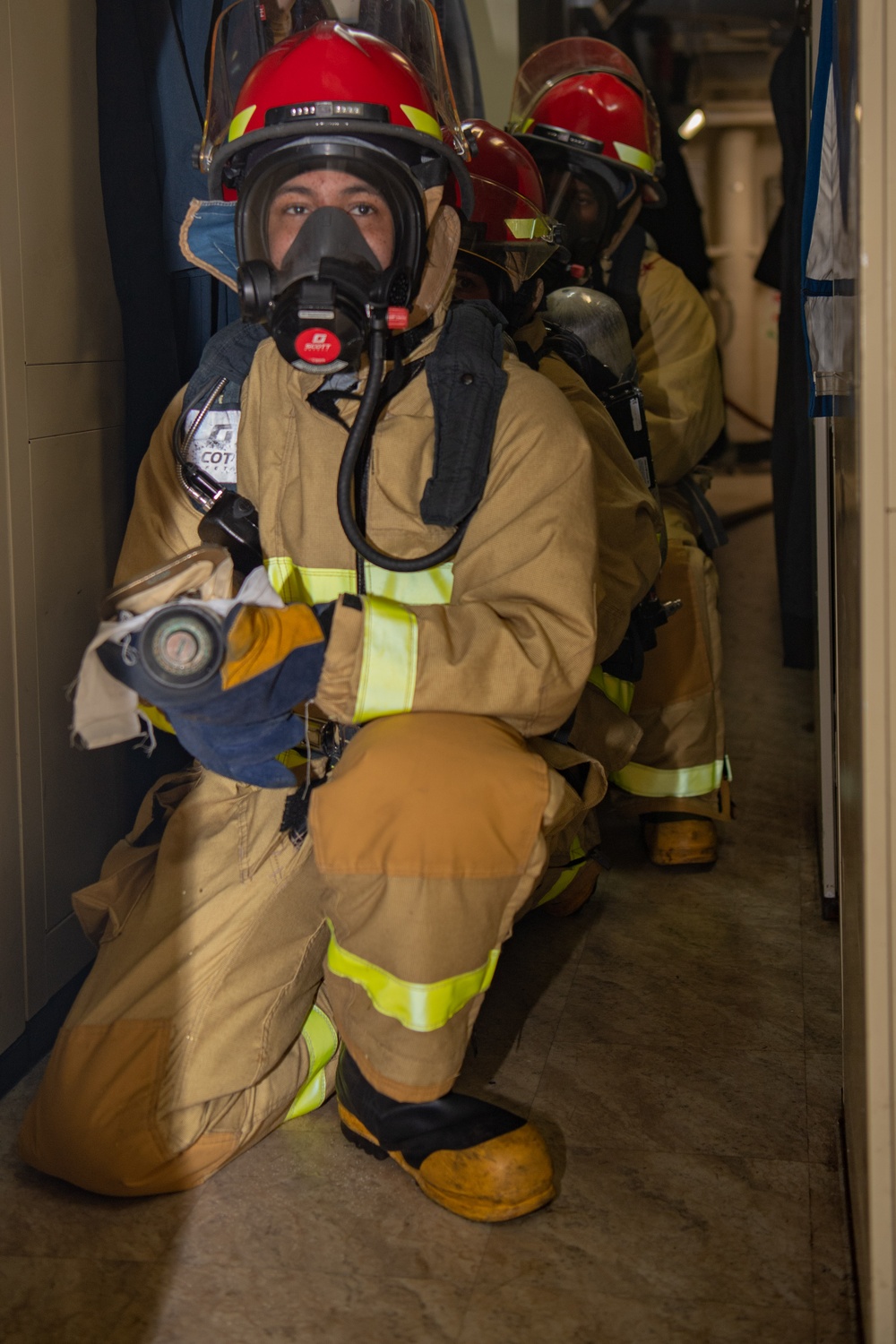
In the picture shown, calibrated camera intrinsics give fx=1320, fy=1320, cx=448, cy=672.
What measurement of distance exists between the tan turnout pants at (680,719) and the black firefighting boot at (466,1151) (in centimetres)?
126

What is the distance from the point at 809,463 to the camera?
3.17m

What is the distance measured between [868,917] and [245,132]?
54.1 inches

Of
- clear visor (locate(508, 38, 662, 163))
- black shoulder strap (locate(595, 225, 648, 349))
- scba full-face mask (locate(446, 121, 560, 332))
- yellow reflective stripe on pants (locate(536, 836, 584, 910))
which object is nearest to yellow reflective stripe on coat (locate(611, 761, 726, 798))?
yellow reflective stripe on pants (locate(536, 836, 584, 910))

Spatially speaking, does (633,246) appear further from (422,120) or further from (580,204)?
(422,120)

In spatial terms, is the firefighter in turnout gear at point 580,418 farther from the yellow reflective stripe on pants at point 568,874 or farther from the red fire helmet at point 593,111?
the red fire helmet at point 593,111

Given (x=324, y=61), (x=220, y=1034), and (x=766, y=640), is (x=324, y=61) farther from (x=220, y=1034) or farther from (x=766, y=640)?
(x=766, y=640)

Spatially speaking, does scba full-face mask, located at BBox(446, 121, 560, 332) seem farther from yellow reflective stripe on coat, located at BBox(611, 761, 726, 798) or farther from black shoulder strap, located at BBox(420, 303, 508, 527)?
A: yellow reflective stripe on coat, located at BBox(611, 761, 726, 798)

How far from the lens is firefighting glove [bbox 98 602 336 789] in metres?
1.54

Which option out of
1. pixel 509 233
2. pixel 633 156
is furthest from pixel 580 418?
pixel 633 156

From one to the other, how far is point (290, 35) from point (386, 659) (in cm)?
111

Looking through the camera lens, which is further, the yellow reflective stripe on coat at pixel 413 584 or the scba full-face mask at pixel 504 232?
the scba full-face mask at pixel 504 232

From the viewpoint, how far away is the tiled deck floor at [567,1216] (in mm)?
1533

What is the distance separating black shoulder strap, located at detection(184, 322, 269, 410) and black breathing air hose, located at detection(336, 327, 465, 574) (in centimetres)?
33

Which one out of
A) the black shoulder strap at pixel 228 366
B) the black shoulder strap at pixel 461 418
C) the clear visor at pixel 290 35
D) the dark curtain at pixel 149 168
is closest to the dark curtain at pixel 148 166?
the dark curtain at pixel 149 168
